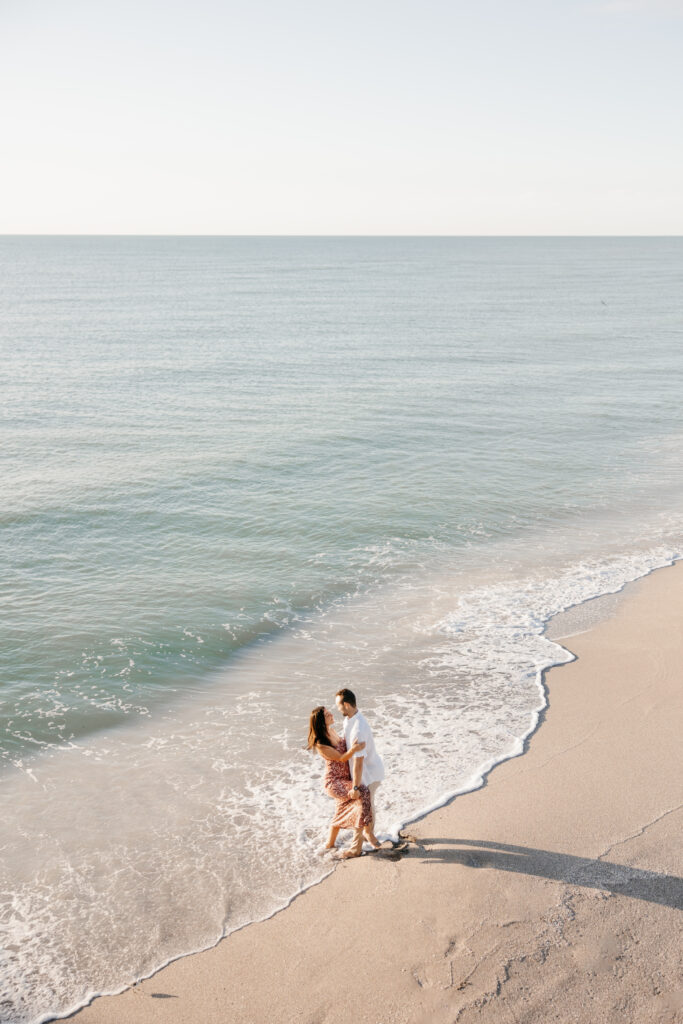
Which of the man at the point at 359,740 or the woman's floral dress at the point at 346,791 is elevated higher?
the man at the point at 359,740

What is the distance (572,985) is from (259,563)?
42.4ft

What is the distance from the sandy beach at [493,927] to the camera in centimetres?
714

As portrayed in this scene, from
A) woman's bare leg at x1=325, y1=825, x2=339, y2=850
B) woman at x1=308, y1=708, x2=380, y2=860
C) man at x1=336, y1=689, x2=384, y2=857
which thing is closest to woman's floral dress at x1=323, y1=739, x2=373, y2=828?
woman at x1=308, y1=708, x2=380, y2=860

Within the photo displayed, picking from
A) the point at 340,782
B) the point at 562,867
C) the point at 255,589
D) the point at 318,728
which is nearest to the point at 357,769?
the point at 340,782

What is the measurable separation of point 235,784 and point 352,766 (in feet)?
9.88

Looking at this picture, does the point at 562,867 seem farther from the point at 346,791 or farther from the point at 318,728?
the point at 318,728

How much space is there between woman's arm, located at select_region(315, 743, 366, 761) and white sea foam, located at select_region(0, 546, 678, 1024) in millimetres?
1428

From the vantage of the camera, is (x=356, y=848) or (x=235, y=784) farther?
(x=235, y=784)

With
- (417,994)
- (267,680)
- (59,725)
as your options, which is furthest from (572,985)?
(59,725)

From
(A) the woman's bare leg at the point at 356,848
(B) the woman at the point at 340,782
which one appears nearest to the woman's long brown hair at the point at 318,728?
(B) the woman at the point at 340,782

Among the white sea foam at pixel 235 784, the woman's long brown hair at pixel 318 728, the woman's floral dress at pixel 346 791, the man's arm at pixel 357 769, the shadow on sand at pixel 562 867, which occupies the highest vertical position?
the woman's long brown hair at pixel 318 728

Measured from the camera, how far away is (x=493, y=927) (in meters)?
7.89

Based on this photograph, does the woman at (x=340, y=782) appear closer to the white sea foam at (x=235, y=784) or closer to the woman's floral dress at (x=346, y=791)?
the woman's floral dress at (x=346, y=791)

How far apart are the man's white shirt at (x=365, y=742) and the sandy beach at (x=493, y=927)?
40.1 inches
